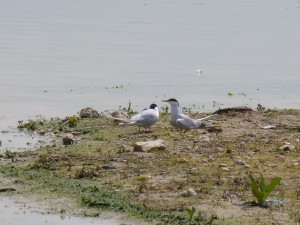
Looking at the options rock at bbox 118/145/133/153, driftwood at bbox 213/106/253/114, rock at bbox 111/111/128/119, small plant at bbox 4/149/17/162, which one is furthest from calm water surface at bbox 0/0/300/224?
rock at bbox 118/145/133/153

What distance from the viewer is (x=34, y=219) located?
32.0 ft

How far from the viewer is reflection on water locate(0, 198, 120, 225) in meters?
9.65

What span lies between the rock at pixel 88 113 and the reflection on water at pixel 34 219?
17.0ft

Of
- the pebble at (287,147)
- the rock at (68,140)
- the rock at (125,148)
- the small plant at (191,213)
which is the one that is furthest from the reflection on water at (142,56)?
the small plant at (191,213)

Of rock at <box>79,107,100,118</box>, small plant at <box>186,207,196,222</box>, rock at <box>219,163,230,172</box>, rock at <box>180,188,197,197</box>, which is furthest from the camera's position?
rock at <box>79,107,100,118</box>

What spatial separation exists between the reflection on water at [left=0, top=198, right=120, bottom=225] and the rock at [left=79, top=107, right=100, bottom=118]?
517 centimetres

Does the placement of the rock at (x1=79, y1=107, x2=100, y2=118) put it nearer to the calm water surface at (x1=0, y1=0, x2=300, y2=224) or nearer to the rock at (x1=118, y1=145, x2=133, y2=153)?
the calm water surface at (x1=0, y1=0, x2=300, y2=224)

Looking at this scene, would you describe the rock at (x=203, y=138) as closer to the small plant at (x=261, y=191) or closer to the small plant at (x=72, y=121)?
the small plant at (x=72, y=121)

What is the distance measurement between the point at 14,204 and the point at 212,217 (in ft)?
6.84

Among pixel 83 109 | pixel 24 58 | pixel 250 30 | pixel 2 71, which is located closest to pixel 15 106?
pixel 83 109

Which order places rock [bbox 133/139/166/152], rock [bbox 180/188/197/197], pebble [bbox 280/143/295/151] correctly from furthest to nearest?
pebble [bbox 280/143/295/151] < rock [bbox 133/139/166/152] < rock [bbox 180/188/197/197]

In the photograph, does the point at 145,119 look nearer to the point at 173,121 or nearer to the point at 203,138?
the point at 173,121

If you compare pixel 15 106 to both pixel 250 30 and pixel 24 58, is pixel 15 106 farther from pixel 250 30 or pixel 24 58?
pixel 250 30

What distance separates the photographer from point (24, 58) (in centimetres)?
2152
